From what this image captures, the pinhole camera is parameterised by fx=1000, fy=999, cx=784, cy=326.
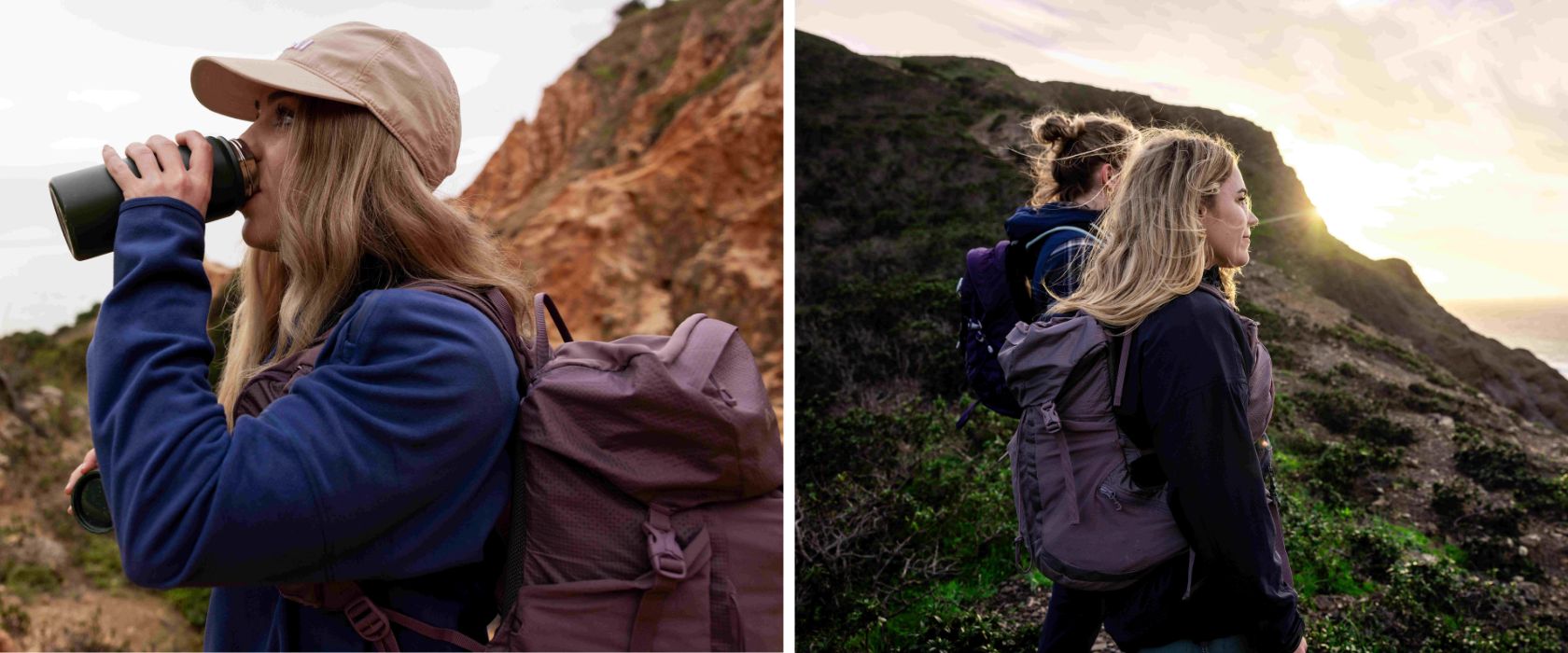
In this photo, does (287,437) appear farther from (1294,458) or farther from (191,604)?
(191,604)

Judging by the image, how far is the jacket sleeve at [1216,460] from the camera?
154cm

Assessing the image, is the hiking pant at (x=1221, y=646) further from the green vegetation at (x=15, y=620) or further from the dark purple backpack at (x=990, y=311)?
the green vegetation at (x=15, y=620)

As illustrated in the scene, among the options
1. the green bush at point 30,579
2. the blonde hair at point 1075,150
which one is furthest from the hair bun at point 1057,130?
the green bush at point 30,579

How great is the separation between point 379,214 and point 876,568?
9.84 ft

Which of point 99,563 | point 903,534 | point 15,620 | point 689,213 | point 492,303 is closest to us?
point 492,303

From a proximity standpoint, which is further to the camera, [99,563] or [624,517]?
[99,563]

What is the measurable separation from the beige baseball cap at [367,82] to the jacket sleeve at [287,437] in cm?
23

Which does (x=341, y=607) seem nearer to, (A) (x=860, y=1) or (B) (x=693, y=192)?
(A) (x=860, y=1)

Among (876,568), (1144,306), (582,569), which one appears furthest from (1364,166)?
(582,569)

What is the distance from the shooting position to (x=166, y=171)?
4.04ft

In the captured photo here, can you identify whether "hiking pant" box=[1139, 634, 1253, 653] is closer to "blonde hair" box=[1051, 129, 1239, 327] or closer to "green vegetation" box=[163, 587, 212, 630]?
"blonde hair" box=[1051, 129, 1239, 327]

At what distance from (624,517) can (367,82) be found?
0.69 metres

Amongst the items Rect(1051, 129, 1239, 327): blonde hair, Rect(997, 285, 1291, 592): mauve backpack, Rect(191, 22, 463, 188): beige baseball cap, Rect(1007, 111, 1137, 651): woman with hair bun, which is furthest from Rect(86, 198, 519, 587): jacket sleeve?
Rect(1007, 111, 1137, 651): woman with hair bun

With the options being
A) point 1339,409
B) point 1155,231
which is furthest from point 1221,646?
point 1339,409
